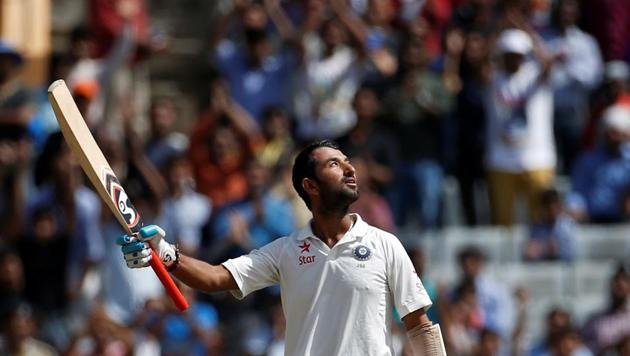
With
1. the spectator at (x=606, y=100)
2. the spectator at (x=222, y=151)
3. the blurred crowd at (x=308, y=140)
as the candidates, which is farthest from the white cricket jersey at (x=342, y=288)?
the spectator at (x=606, y=100)

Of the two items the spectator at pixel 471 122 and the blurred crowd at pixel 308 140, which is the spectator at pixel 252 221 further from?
the spectator at pixel 471 122

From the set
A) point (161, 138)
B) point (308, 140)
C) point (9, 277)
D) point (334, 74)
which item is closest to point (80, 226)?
point (9, 277)

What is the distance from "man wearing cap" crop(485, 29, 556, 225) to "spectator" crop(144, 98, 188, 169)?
271 centimetres

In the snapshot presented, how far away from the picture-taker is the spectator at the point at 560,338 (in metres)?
13.6

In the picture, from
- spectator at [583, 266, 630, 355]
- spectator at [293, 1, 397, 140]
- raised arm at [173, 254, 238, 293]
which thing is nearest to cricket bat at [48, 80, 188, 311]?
raised arm at [173, 254, 238, 293]

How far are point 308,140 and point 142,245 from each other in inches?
254

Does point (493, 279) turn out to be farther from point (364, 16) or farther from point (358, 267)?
point (358, 267)

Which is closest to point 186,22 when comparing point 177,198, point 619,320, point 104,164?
point 177,198

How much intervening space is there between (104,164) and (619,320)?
20.7 ft

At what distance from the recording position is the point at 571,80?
1586 cm

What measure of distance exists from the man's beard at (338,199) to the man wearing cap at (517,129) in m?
6.40

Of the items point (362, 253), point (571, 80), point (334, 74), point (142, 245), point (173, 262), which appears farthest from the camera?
point (571, 80)

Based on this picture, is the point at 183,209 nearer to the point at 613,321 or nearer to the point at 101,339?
the point at 101,339

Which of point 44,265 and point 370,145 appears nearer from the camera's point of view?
point 44,265
